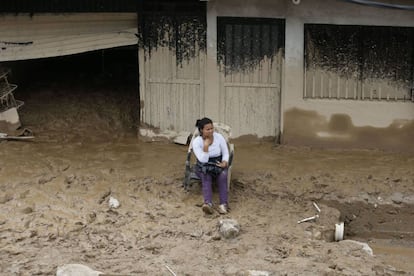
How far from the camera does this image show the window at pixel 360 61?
11305 mm

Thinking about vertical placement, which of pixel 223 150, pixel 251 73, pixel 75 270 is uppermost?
pixel 251 73

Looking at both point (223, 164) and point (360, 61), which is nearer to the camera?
point (223, 164)

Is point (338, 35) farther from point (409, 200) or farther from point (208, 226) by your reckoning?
point (208, 226)

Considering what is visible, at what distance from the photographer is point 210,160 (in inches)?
369

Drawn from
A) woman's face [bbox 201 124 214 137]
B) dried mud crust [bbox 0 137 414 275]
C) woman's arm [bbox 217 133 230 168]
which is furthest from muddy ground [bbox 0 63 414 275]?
woman's face [bbox 201 124 214 137]

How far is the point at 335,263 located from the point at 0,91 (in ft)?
23.5

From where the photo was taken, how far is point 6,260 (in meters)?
7.84

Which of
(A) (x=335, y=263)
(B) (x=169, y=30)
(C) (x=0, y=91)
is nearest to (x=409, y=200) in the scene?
(A) (x=335, y=263)

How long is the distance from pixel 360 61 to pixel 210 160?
3643 millimetres

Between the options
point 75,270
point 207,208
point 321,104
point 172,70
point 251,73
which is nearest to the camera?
point 75,270

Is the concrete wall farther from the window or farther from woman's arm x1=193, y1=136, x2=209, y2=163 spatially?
woman's arm x1=193, y1=136, x2=209, y2=163

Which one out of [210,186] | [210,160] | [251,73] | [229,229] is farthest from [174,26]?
[229,229]

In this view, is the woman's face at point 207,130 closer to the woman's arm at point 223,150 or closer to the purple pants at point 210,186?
the woman's arm at point 223,150

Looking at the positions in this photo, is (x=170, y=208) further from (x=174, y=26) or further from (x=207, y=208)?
(x=174, y=26)
